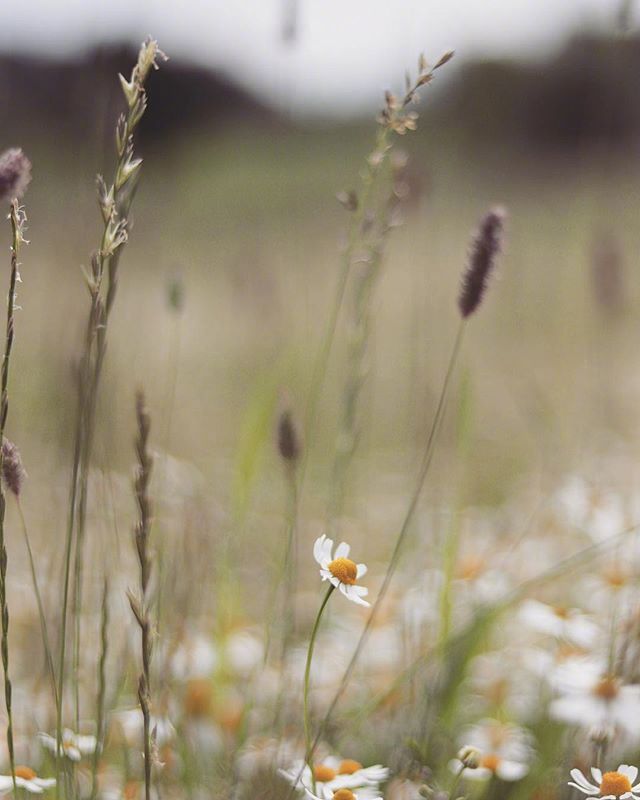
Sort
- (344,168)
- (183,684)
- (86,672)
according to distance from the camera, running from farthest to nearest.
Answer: (344,168)
(86,672)
(183,684)

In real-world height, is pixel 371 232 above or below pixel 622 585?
above

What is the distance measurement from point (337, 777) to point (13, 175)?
A: 40 centimetres

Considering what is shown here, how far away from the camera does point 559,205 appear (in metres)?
5.82

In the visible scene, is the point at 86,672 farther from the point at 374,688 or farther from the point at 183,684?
the point at 374,688

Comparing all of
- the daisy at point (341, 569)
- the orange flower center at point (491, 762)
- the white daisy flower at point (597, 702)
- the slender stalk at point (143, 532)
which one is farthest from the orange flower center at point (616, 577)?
the slender stalk at point (143, 532)

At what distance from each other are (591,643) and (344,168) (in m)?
6.30

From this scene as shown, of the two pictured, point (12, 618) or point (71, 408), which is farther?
point (12, 618)

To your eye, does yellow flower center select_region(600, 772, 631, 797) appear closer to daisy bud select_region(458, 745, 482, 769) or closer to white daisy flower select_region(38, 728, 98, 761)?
daisy bud select_region(458, 745, 482, 769)

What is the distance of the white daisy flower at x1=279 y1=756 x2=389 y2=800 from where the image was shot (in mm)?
601

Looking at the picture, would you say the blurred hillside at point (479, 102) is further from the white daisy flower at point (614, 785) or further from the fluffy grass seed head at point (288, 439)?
the white daisy flower at point (614, 785)

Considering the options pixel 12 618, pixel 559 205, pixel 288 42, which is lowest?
pixel 12 618

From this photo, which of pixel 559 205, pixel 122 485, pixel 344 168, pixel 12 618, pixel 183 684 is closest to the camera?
pixel 183 684

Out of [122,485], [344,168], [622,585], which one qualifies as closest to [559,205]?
[344,168]

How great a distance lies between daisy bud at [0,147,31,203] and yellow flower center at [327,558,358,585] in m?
0.25
